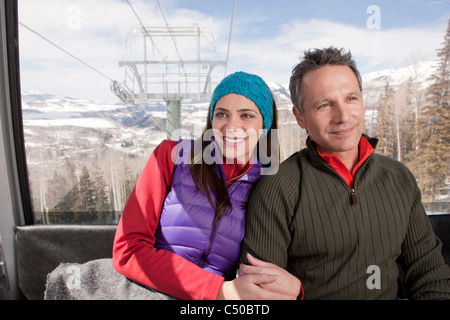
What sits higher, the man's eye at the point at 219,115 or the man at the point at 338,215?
the man's eye at the point at 219,115

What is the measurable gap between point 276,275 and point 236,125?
1.98 ft

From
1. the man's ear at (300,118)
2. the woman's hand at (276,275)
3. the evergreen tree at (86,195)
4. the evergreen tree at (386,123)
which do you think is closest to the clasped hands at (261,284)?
the woman's hand at (276,275)

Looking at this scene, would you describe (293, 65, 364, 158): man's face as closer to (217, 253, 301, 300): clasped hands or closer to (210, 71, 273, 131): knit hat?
(210, 71, 273, 131): knit hat

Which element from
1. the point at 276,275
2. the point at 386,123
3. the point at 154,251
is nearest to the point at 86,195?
the point at 154,251

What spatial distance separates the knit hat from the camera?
117 centimetres

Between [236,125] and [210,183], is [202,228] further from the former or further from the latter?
[236,125]

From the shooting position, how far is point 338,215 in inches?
41.0

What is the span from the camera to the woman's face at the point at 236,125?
1.15m

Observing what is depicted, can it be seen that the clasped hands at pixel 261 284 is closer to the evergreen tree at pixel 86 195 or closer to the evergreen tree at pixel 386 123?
the evergreen tree at pixel 386 123

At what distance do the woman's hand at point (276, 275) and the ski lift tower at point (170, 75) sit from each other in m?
1.32

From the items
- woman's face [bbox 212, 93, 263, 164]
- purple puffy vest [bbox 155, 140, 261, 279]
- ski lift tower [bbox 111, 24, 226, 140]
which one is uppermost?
ski lift tower [bbox 111, 24, 226, 140]

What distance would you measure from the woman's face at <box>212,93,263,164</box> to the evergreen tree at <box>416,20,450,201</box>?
1.52 meters

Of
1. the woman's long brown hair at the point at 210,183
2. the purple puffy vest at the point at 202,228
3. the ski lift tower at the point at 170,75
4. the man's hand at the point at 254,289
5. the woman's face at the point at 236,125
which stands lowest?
the man's hand at the point at 254,289

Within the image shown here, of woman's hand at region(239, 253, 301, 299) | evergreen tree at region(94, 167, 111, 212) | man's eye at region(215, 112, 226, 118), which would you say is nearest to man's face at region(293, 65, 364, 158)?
man's eye at region(215, 112, 226, 118)
